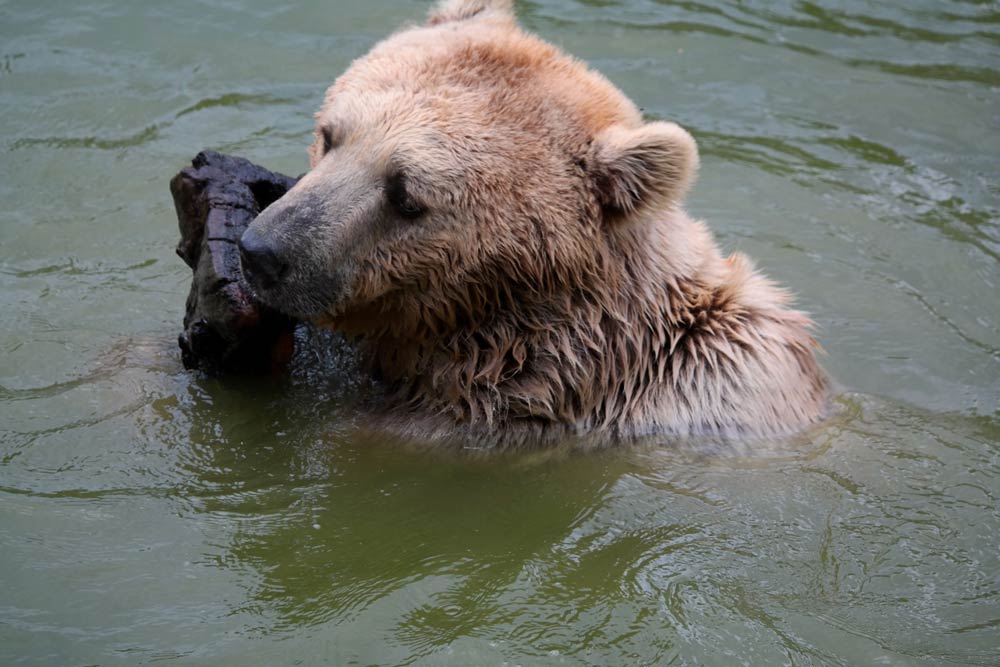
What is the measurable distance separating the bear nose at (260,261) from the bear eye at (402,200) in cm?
51

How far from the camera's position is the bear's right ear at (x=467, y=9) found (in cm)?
545

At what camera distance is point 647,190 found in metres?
4.59

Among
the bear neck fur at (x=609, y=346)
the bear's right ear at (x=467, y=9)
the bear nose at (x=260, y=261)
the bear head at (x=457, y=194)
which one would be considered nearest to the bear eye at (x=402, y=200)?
the bear head at (x=457, y=194)

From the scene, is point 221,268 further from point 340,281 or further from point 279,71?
point 279,71

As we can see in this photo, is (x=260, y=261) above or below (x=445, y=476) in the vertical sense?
above

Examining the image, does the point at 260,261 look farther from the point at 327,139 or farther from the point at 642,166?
the point at 642,166

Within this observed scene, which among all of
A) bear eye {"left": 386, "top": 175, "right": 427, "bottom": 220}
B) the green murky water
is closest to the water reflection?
the green murky water

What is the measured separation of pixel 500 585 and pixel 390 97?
2008 millimetres

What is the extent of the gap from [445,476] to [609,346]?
93 centimetres

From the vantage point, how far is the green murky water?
4090 millimetres

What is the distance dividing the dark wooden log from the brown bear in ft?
0.84

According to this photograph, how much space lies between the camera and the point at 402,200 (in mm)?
4535

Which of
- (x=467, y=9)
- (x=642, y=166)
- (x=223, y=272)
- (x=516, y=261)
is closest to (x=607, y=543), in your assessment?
(x=516, y=261)

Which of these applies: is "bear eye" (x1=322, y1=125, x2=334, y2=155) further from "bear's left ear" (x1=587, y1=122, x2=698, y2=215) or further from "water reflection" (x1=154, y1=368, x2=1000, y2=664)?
"water reflection" (x1=154, y1=368, x2=1000, y2=664)
